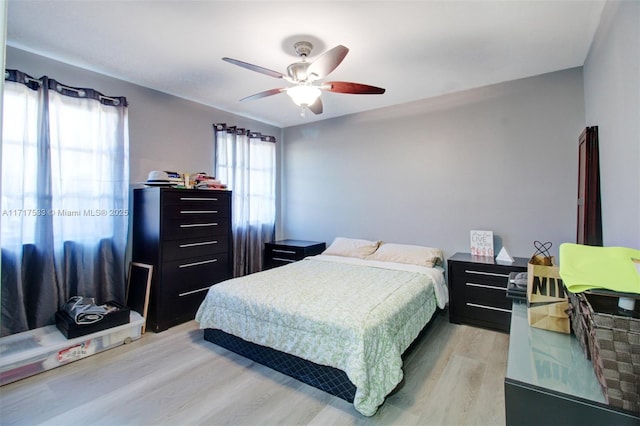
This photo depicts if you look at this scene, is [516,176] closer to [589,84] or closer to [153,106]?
[589,84]

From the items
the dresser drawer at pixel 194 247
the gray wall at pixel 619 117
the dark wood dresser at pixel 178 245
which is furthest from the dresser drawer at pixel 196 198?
the gray wall at pixel 619 117

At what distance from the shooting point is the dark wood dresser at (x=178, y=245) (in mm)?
3008

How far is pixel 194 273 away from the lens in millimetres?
3277

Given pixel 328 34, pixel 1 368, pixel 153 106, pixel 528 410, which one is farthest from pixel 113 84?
pixel 528 410

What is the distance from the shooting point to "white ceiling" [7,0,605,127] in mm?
2066

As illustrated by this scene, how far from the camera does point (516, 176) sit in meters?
3.22

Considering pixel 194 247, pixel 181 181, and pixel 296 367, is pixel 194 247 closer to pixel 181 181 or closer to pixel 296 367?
pixel 181 181

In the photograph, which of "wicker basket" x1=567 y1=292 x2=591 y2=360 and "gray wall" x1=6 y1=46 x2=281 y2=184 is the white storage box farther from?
"wicker basket" x1=567 y1=292 x2=591 y2=360

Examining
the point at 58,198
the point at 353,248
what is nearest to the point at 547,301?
the point at 353,248

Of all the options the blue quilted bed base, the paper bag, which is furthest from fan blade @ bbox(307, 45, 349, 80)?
the blue quilted bed base

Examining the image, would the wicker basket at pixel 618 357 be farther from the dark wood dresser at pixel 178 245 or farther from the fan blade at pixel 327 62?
the dark wood dresser at pixel 178 245

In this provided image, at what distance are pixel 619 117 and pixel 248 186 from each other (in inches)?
144

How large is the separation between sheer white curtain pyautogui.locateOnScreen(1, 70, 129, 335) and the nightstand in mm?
1799

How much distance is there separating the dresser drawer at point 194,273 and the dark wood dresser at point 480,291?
95.1 inches
